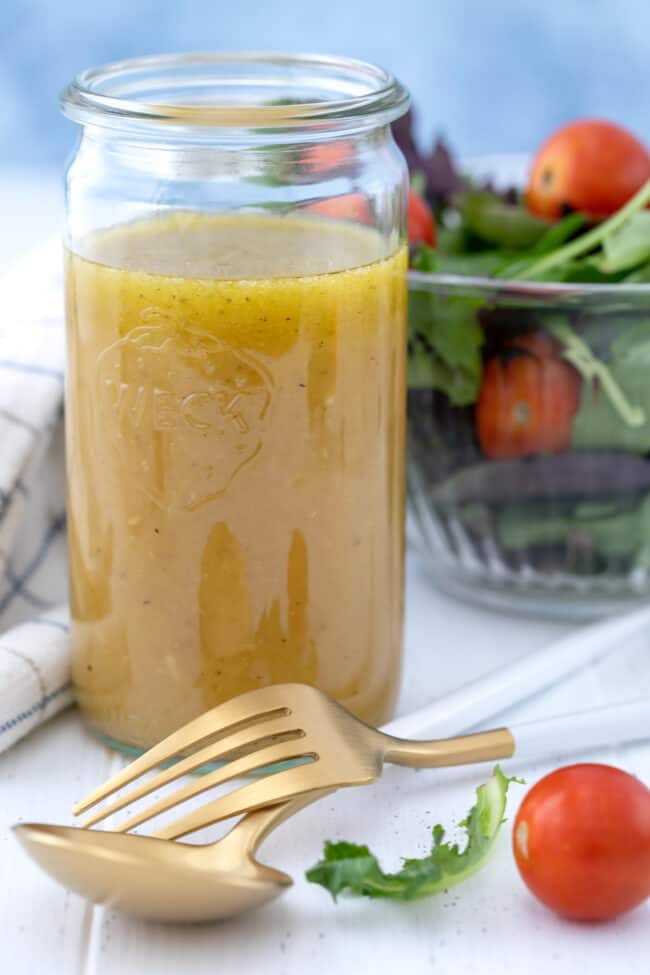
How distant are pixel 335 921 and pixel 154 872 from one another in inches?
5.0

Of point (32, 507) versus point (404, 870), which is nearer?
point (404, 870)

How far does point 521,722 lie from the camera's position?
1.06m

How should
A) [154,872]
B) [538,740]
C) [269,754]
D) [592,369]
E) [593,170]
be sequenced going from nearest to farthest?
[154,872]
[269,754]
[538,740]
[592,369]
[593,170]

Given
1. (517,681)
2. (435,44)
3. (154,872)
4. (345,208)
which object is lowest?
(435,44)

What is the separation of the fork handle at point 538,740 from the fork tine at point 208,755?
0.25 ft

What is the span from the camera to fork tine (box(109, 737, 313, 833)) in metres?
0.89

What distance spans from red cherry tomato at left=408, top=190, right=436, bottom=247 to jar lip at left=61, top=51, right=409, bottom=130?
0.66 ft

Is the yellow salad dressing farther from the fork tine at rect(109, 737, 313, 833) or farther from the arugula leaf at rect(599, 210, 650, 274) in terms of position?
the arugula leaf at rect(599, 210, 650, 274)

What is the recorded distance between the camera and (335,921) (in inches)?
34.0

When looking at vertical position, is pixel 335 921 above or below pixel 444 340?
below

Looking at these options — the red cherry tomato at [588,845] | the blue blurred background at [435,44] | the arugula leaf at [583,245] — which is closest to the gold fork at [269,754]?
the red cherry tomato at [588,845]

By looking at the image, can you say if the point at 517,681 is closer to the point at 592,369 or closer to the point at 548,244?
the point at 592,369

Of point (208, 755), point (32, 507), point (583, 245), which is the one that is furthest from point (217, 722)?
point (583, 245)

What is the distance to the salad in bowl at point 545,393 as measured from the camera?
1218mm
